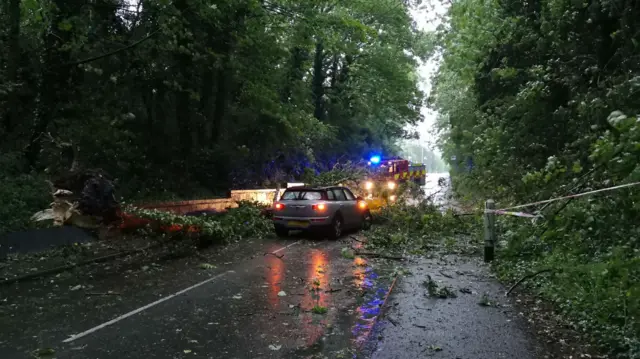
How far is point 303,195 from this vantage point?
538 inches

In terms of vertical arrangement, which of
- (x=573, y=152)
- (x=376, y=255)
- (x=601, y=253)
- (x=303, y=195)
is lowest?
(x=376, y=255)

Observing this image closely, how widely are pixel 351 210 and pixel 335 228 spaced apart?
134 cm

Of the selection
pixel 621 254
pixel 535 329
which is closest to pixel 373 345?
pixel 535 329

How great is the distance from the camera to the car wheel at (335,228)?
13.4m

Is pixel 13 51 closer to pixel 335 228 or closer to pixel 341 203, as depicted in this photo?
pixel 341 203

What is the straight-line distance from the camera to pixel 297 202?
1347 centimetres

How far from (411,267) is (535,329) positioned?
13.1 feet

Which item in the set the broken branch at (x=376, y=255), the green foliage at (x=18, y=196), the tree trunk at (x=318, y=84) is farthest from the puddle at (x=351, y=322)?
the tree trunk at (x=318, y=84)

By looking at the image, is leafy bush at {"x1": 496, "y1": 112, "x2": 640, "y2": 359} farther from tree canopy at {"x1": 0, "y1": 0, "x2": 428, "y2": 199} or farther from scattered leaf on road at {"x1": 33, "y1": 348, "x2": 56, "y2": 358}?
tree canopy at {"x1": 0, "y1": 0, "x2": 428, "y2": 199}

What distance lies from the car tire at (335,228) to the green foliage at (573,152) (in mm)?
4584

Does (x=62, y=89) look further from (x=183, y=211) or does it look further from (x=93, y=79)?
(x=183, y=211)

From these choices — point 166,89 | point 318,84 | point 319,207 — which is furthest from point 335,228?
point 318,84

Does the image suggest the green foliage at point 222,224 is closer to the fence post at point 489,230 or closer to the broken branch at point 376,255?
the broken branch at point 376,255

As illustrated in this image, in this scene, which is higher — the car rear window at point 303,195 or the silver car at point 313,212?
the car rear window at point 303,195
